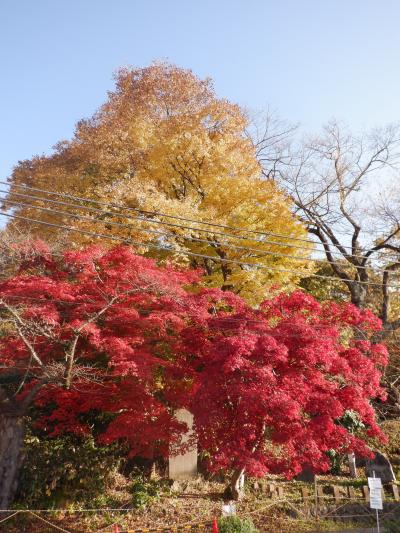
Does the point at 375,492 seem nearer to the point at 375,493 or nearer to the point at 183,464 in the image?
the point at 375,493

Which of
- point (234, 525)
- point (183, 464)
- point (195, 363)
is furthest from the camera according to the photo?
point (183, 464)

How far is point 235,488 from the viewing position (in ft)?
35.1

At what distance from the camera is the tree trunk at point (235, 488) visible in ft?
34.7

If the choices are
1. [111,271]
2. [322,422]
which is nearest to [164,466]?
[322,422]

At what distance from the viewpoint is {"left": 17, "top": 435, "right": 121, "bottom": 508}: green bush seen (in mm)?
10109

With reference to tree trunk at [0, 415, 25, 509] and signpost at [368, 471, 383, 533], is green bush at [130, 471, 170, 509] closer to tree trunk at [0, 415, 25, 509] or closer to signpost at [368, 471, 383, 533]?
tree trunk at [0, 415, 25, 509]

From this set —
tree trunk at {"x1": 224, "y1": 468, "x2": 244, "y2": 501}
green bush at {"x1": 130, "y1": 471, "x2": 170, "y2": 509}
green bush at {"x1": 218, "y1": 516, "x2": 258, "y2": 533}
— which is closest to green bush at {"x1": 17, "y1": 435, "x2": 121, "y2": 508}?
green bush at {"x1": 130, "y1": 471, "x2": 170, "y2": 509}

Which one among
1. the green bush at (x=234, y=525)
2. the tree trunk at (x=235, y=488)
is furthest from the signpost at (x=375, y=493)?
the tree trunk at (x=235, y=488)

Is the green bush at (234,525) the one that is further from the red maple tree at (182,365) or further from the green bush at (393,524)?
the green bush at (393,524)

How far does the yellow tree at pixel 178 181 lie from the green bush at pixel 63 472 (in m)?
5.79

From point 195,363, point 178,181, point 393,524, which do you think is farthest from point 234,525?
point 178,181

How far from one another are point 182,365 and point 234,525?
3.38 m

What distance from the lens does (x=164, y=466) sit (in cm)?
1206

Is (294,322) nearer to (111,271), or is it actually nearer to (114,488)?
(111,271)
